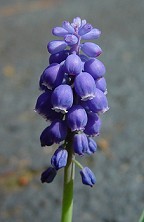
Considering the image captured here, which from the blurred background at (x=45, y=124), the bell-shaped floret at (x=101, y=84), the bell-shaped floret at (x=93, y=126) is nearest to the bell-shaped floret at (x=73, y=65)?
the bell-shaped floret at (x=101, y=84)

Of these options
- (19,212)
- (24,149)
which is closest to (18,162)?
(24,149)

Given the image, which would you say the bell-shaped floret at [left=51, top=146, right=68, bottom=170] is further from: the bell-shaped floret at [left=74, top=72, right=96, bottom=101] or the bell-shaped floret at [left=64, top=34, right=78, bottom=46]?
the bell-shaped floret at [left=64, top=34, right=78, bottom=46]

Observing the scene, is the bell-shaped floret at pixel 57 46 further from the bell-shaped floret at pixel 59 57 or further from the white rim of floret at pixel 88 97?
the white rim of floret at pixel 88 97

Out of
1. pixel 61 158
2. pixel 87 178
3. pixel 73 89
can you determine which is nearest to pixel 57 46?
pixel 73 89

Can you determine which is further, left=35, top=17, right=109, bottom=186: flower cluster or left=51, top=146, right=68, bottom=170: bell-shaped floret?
left=51, top=146, right=68, bottom=170: bell-shaped floret

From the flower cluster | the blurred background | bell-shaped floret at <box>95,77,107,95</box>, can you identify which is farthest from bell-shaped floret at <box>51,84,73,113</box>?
the blurred background

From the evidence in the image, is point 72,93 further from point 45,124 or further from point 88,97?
point 45,124
